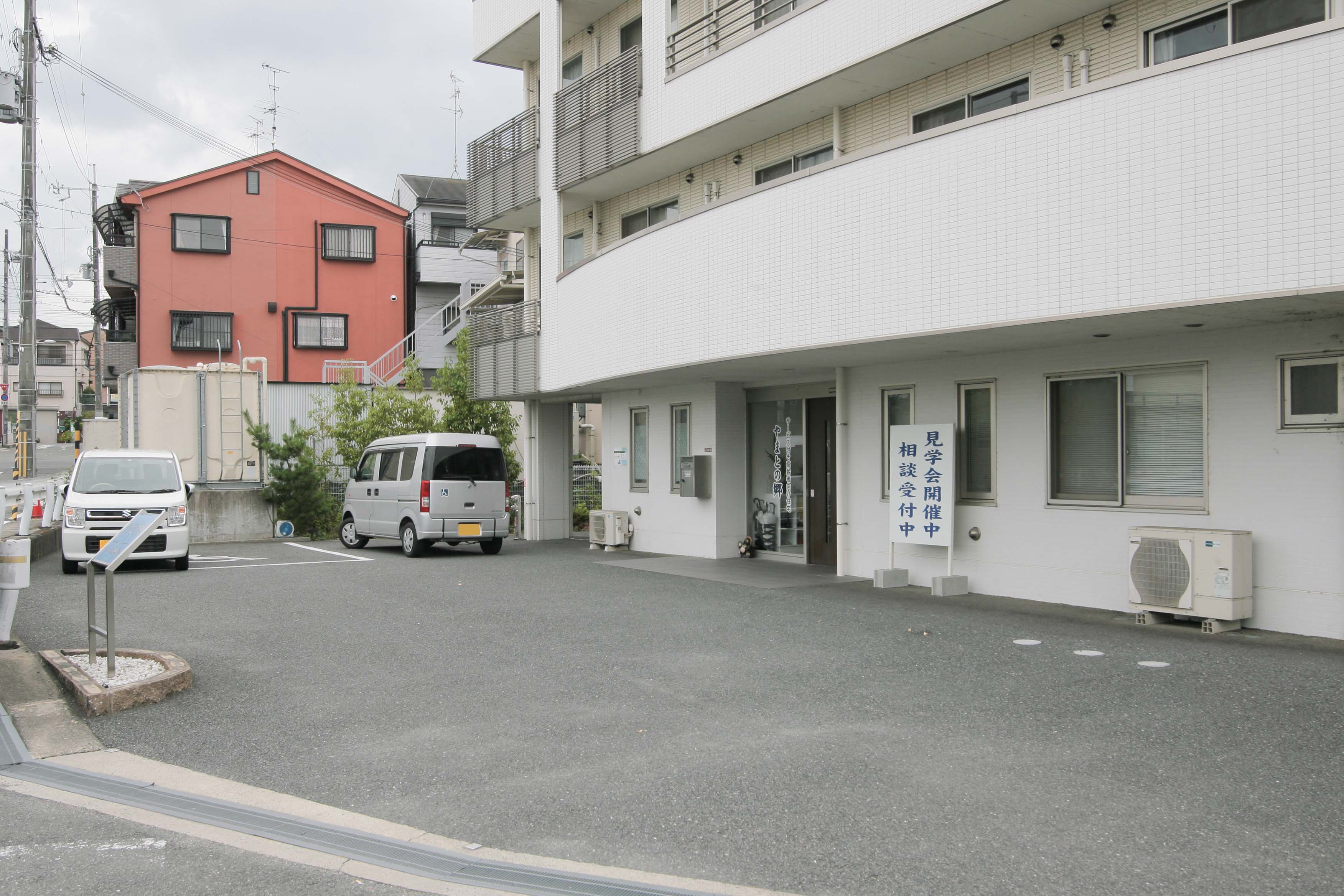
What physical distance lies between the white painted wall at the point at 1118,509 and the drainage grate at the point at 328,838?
25.0 ft

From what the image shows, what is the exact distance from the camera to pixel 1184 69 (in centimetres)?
829

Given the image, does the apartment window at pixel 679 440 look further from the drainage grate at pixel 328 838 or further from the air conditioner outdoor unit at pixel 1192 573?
the drainage grate at pixel 328 838

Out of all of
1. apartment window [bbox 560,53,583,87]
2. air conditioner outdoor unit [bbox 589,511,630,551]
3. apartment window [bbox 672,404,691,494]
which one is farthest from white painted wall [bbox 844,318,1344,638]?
apartment window [bbox 560,53,583,87]

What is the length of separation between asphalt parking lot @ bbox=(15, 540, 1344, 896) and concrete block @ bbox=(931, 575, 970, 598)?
525 mm

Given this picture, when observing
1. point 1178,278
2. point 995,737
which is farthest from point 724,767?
point 1178,278

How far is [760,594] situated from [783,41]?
23.2 ft

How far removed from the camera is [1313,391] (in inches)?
361

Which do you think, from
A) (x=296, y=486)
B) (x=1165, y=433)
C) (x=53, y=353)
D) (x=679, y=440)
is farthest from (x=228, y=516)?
(x=53, y=353)

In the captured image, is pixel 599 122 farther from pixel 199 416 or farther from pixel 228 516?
pixel 228 516

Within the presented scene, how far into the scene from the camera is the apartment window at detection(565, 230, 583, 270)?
20656 millimetres

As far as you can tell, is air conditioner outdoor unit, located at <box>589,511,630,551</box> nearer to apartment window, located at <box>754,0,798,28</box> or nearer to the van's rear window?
the van's rear window

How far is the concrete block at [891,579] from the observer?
42.5 ft

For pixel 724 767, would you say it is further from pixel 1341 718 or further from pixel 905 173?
pixel 905 173

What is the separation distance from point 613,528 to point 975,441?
8333 mm
